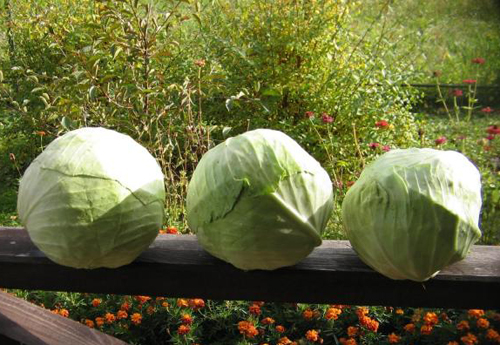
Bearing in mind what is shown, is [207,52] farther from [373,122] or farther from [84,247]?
[84,247]

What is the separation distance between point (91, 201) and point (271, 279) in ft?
1.34

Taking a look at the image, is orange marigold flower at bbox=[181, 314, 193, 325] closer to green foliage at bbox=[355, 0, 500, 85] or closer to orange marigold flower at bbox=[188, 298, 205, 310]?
orange marigold flower at bbox=[188, 298, 205, 310]

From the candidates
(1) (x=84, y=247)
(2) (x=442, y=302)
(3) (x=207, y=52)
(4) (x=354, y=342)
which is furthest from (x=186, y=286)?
(3) (x=207, y=52)

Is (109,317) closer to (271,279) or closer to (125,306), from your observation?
(125,306)

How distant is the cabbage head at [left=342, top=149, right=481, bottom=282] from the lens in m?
0.97

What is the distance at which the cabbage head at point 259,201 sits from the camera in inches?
38.9

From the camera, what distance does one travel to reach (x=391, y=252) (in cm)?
99

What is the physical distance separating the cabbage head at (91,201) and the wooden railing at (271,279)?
0.08m

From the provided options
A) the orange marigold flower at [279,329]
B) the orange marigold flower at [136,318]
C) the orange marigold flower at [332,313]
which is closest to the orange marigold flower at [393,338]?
the orange marigold flower at [332,313]

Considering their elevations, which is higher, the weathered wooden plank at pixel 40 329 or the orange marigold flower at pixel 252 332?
the weathered wooden plank at pixel 40 329

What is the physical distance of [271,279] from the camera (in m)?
1.13

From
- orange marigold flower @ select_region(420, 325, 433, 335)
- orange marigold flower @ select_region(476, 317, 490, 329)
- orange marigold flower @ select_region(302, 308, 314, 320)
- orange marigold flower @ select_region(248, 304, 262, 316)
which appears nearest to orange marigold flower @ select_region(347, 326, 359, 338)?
orange marigold flower @ select_region(302, 308, 314, 320)

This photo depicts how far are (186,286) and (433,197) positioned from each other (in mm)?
565

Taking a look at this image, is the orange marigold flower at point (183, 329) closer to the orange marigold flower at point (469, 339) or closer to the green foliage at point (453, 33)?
the orange marigold flower at point (469, 339)
